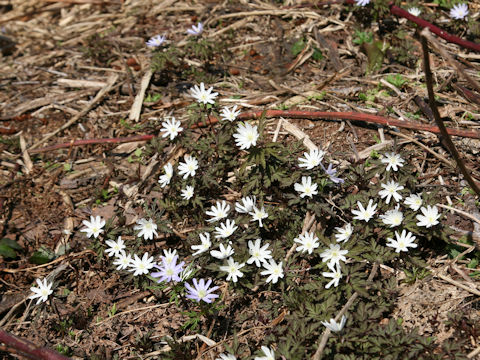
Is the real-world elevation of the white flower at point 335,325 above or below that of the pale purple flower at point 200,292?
above

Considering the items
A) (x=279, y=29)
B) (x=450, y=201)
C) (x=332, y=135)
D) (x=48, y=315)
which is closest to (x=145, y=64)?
(x=279, y=29)

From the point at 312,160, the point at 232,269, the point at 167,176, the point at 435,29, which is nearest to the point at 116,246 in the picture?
the point at 167,176

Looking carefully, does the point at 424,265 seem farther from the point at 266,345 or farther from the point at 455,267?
the point at 266,345

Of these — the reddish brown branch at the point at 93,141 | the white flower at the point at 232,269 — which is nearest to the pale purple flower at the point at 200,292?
the white flower at the point at 232,269

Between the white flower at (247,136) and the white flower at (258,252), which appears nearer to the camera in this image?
the white flower at (258,252)

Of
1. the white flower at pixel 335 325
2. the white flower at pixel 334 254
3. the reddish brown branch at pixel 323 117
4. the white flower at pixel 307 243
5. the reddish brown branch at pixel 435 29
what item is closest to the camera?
the white flower at pixel 335 325

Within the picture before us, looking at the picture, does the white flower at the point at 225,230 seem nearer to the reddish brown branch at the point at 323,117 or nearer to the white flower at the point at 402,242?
the reddish brown branch at the point at 323,117
